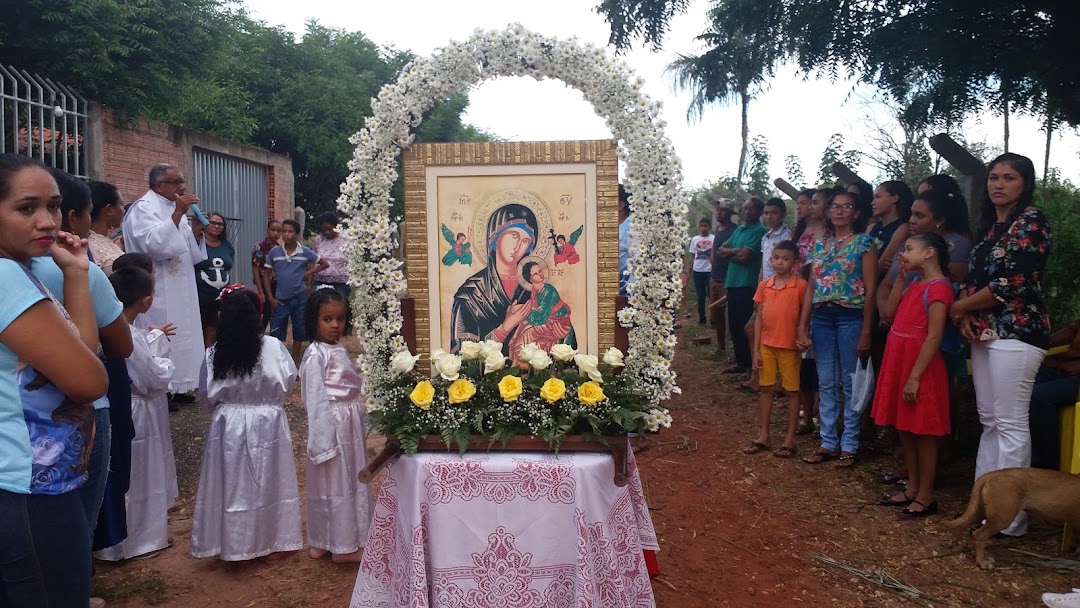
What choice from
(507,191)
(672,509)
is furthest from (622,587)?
(672,509)

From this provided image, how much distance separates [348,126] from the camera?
21.0m

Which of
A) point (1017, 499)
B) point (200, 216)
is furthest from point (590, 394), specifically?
point (200, 216)

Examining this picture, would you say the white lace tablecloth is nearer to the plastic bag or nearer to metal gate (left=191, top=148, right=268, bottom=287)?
the plastic bag

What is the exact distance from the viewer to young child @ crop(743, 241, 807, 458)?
6.04 meters

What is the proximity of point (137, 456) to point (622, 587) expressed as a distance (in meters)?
3.06

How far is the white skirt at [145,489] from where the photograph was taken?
4449 millimetres

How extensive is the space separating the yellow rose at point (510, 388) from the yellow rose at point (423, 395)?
29cm

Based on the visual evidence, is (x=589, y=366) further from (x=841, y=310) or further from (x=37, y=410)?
(x=841, y=310)

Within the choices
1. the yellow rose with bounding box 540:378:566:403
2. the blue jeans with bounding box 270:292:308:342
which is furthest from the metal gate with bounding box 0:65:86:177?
the yellow rose with bounding box 540:378:566:403

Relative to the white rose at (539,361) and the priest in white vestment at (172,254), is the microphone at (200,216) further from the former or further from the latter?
the white rose at (539,361)

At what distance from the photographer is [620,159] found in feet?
11.3

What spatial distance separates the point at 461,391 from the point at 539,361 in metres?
0.36

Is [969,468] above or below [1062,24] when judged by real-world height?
below

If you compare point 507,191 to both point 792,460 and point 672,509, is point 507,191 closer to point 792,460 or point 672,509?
point 672,509
